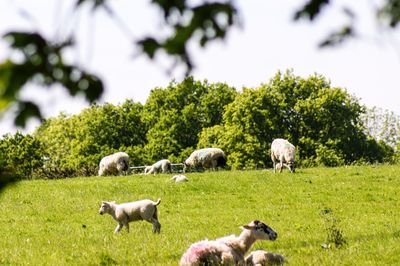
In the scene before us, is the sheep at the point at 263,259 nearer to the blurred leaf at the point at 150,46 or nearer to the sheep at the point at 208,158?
the blurred leaf at the point at 150,46

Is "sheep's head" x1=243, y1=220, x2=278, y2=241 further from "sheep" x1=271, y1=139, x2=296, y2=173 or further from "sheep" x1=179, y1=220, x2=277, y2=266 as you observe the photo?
"sheep" x1=271, y1=139, x2=296, y2=173

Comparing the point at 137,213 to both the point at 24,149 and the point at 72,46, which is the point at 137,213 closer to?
the point at 72,46

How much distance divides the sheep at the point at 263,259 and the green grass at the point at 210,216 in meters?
0.50

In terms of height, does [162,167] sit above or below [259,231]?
above

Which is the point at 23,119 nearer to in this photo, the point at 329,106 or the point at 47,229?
the point at 47,229

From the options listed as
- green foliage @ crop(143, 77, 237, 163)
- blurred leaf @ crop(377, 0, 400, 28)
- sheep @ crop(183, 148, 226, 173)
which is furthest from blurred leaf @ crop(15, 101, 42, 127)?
green foliage @ crop(143, 77, 237, 163)

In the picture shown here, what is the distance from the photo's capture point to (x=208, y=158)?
165 feet

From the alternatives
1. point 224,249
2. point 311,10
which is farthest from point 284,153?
point 311,10

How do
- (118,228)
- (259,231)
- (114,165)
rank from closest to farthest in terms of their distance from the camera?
(259,231)
(118,228)
(114,165)

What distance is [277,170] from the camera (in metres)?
38.5

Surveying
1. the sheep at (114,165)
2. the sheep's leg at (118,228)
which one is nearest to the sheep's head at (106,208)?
the sheep's leg at (118,228)

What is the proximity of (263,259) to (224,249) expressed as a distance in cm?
86

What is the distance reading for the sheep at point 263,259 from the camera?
12.5 meters

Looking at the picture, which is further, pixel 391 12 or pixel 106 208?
pixel 106 208
